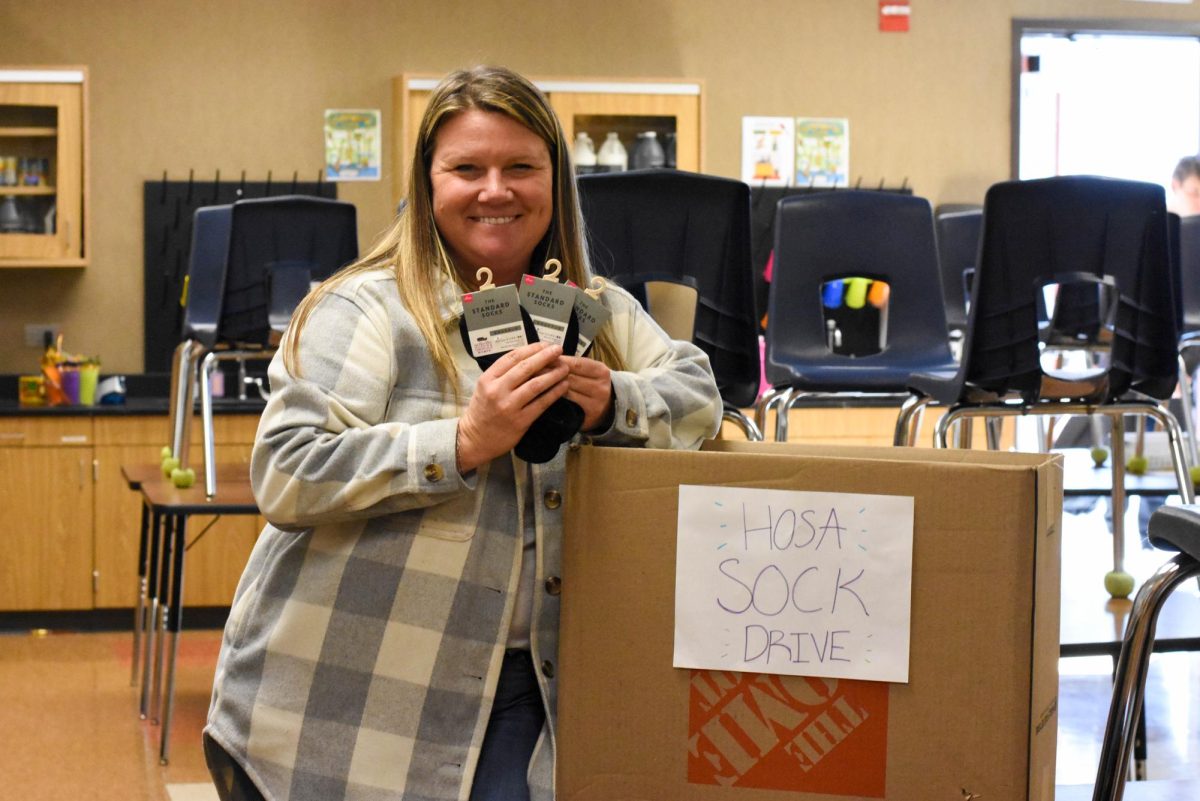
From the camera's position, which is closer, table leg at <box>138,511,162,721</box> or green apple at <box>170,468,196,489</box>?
green apple at <box>170,468,196,489</box>

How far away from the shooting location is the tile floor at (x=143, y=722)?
3096 mm

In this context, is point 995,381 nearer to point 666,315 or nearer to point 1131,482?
point 666,315


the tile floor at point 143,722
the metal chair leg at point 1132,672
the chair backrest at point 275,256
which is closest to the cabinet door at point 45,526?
the tile floor at point 143,722

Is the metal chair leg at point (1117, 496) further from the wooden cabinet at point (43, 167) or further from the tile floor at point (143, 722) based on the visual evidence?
the wooden cabinet at point (43, 167)

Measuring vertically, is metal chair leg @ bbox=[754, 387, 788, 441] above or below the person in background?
below

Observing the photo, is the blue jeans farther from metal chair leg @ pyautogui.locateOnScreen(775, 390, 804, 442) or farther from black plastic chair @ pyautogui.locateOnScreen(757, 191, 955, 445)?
black plastic chair @ pyautogui.locateOnScreen(757, 191, 955, 445)

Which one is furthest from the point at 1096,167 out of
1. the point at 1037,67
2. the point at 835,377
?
the point at 835,377

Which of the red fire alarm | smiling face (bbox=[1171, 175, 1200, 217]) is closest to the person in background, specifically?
smiling face (bbox=[1171, 175, 1200, 217])

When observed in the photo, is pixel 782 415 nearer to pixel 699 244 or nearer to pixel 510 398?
pixel 699 244

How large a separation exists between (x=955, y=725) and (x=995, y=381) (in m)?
1.43

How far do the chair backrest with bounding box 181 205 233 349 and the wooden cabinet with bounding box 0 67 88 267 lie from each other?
4.79ft

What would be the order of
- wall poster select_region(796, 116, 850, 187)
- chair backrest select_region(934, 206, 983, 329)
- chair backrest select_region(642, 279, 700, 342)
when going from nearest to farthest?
chair backrest select_region(642, 279, 700, 342)
chair backrest select_region(934, 206, 983, 329)
wall poster select_region(796, 116, 850, 187)

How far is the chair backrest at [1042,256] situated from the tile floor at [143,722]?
1.40 feet

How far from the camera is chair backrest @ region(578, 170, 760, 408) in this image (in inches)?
97.8
